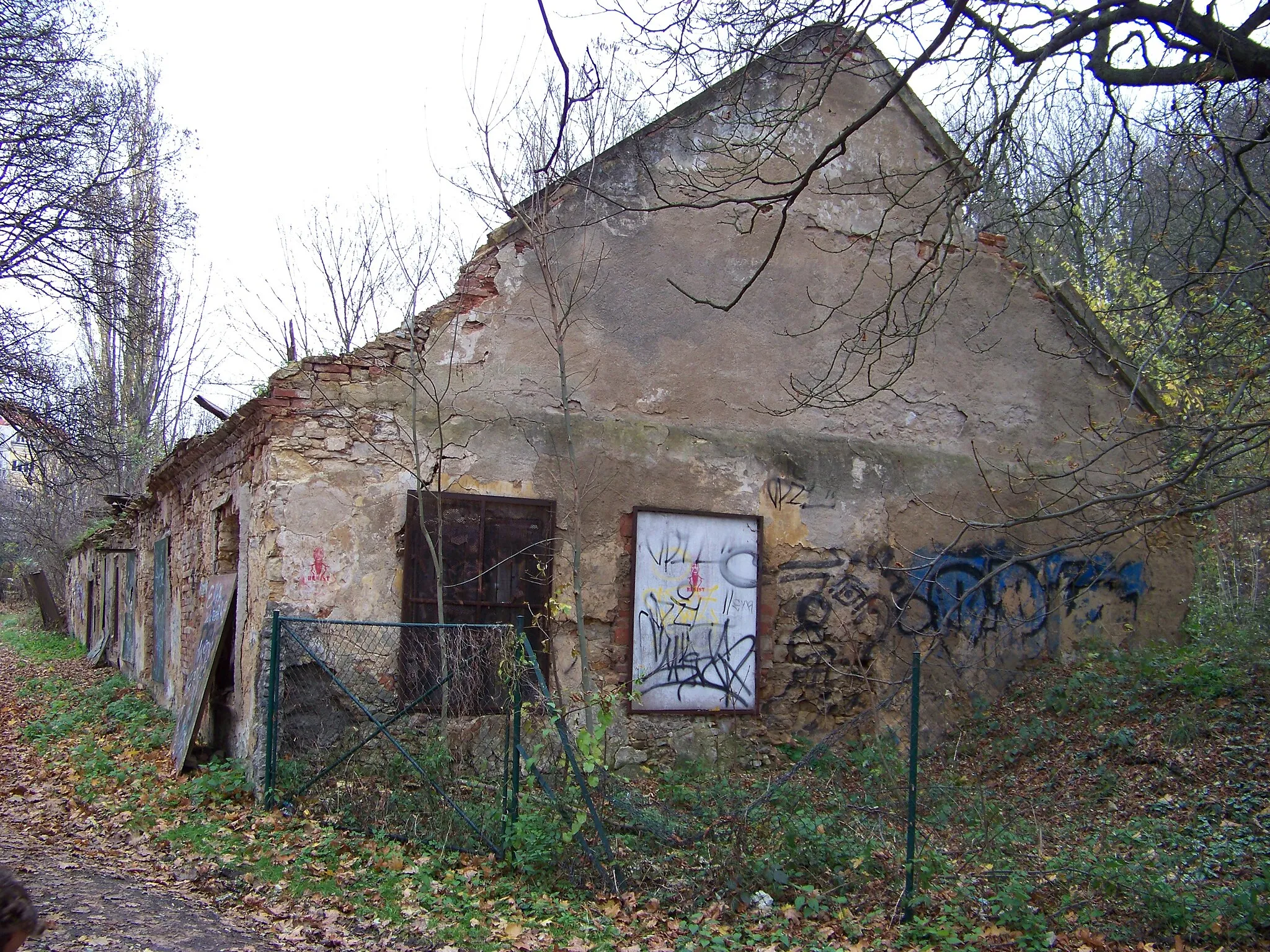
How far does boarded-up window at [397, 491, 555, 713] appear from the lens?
746cm

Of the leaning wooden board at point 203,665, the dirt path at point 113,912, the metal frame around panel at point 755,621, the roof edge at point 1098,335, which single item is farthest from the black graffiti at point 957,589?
the dirt path at point 113,912

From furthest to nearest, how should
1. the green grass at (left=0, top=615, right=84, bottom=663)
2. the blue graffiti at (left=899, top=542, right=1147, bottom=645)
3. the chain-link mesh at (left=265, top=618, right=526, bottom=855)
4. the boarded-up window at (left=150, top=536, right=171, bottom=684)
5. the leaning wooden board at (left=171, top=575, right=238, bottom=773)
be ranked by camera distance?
the green grass at (left=0, top=615, right=84, bottom=663), the boarded-up window at (left=150, top=536, right=171, bottom=684), the blue graffiti at (left=899, top=542, right=1147, bottom=645), the leaning wooden board at (left=171, top=575, right=238, bottom=773), the chain-link mesh at (left=265, top=618, right=526, bottom=855)

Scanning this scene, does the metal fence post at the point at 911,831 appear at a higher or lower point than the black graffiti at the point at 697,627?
lower

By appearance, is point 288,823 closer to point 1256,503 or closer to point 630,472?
point 630,472

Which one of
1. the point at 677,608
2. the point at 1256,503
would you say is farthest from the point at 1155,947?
the point at 1256,503

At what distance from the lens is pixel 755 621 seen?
873cm

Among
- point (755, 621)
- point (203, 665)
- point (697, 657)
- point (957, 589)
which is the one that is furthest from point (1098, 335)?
point (203, 665)

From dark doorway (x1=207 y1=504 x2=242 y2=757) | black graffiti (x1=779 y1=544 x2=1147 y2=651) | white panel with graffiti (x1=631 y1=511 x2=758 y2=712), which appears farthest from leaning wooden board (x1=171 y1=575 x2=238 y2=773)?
black graffiti (x1=779 y1=544 x2=1147 y2=651)

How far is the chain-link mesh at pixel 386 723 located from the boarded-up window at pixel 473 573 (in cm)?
2

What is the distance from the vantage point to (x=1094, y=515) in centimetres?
1015

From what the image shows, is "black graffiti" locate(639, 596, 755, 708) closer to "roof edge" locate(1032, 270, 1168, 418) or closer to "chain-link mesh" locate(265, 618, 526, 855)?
"chain-link mesh" locate(265, 618, 526, 855)

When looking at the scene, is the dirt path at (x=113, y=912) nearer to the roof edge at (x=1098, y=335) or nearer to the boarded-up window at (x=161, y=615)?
the boarded-up window at (x=161, y=615)

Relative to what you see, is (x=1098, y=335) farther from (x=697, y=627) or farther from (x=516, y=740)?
(x=516, y=740)

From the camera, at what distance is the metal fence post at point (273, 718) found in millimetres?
6984
